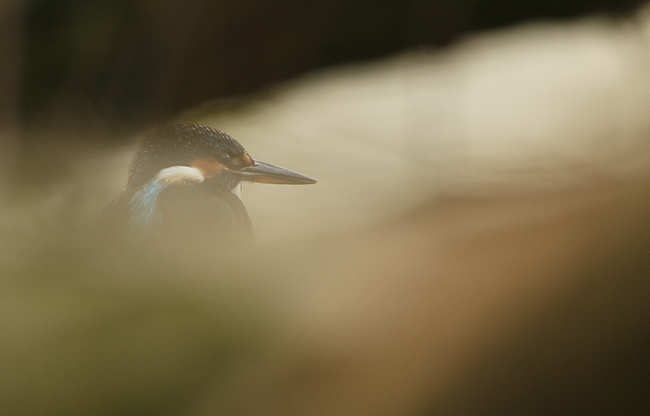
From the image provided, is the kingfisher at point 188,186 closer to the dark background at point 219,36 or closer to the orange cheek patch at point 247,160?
the orange cheek patch at point 247,160

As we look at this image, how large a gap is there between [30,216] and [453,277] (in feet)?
0.91

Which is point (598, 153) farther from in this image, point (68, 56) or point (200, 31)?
point (68, 56)

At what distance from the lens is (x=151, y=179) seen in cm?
36

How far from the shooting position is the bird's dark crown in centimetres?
36

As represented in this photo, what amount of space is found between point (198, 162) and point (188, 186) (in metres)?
0.02

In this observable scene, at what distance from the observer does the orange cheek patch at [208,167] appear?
389mm

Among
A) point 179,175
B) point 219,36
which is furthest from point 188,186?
point 219,36

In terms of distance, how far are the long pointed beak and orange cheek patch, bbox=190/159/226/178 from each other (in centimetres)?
2

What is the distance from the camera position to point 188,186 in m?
0.37

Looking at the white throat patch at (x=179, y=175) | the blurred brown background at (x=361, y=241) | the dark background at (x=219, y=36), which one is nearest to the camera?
the blurred brown background at (x=361, y=241)

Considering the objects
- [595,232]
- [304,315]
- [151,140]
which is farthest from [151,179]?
[595,232]

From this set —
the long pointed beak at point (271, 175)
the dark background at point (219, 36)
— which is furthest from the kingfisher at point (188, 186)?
the dark background at point (219, 36)

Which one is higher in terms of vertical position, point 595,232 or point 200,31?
point 200,31

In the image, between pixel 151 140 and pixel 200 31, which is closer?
pixel 151 140
